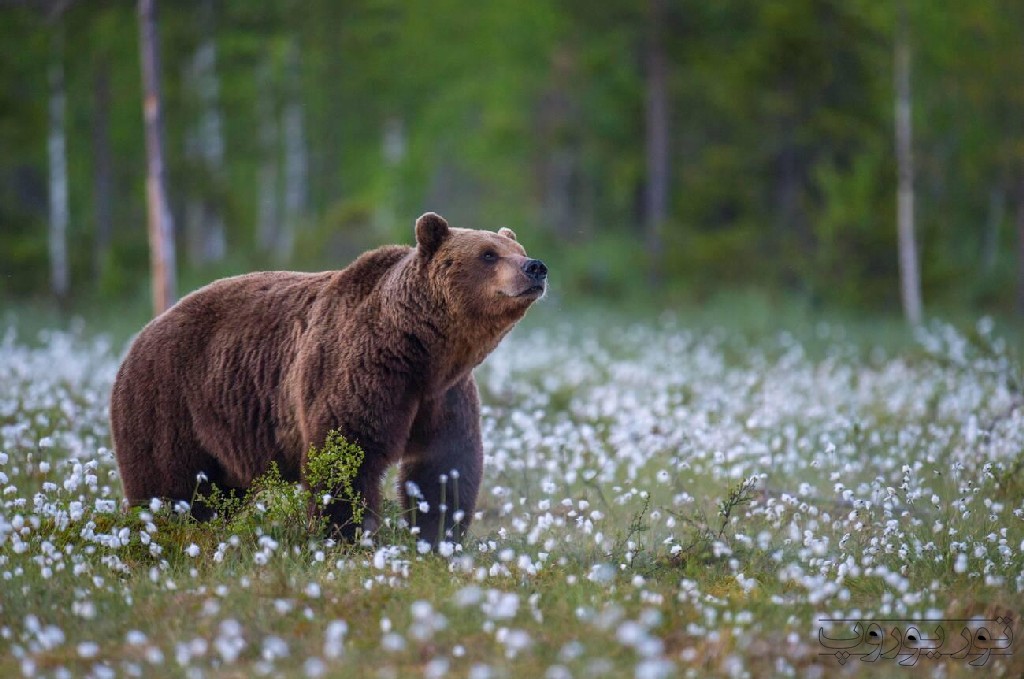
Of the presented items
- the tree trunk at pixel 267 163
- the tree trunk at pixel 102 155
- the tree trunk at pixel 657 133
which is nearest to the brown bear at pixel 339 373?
the tree trunk at pixel 102 155

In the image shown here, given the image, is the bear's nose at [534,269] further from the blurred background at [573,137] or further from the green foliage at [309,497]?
the blurred background at [573,137]

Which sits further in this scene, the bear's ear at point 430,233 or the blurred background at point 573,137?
the blurred background at point 573,137

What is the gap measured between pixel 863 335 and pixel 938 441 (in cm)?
840

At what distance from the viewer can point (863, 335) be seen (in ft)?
55.2

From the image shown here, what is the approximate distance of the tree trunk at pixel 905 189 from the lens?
19.8m

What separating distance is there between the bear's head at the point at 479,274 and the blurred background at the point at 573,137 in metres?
8.65

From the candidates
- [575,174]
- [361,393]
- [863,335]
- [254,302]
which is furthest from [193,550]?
[575,174]

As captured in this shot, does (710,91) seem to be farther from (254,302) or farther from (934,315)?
(254,302)

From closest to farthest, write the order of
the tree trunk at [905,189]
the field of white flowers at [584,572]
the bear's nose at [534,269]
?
the field of white flowers at [584,572]
the bear's nose at [534,269]
the tree trunk at [905,189]

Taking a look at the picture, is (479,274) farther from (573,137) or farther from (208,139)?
(573,137)

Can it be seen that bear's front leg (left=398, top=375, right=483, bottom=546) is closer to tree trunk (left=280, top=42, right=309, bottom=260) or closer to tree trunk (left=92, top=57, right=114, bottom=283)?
tree trunk (left=92, top=57, right=114, bottom=283)

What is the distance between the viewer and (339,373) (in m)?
5.93

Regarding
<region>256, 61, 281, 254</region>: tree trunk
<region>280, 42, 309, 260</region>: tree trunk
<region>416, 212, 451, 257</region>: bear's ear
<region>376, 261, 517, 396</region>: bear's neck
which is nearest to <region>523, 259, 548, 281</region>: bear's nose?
<region>376, 261, 517, 396</region>: bear's neck

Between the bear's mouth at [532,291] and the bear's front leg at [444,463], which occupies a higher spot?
the bear's mouth at [532,291]
